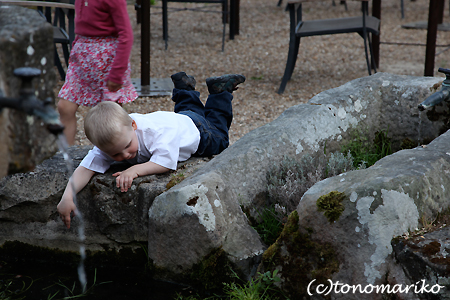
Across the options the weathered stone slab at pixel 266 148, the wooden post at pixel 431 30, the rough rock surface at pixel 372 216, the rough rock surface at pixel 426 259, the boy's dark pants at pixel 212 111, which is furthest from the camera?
the wooden post at pixel 431 30

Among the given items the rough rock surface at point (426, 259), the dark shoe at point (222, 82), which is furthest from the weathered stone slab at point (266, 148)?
the rough rock surface at point (426, 259)

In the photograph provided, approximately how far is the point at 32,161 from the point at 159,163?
86cm

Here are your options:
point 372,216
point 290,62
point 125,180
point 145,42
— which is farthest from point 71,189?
point 290,62

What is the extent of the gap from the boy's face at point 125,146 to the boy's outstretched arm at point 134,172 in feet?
0.24

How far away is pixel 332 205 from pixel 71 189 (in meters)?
1.23

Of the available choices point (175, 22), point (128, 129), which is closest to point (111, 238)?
point (128, 129)

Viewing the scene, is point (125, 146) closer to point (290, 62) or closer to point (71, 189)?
point (71, 189)

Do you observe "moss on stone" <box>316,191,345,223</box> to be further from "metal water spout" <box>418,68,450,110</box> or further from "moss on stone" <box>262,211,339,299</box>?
"metal water spout" <box>418,68,450,110</box>

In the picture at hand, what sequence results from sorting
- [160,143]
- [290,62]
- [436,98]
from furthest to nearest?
[290,62], [160,143], [436,98]

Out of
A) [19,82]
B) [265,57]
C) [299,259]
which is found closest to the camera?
[19,82]

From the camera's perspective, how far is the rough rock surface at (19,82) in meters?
1.33

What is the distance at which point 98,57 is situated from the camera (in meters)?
2.97

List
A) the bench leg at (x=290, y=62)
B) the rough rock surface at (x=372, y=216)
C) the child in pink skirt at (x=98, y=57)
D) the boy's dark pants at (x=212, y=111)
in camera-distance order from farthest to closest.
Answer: the bench leg at (x=290, y=62) < the child in pink skirt at (x=98, y=57) < the boy's dark pants at (x=212, y=111) < the rough rock surface at (x=372, y=216)

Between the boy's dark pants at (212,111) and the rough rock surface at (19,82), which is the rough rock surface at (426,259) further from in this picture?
the boy's dark pants at (212,111)
